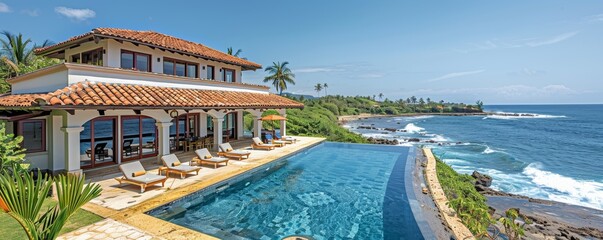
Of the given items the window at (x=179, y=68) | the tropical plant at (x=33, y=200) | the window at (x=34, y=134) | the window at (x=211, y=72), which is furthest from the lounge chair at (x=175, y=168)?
the window at (x=211, y=72)

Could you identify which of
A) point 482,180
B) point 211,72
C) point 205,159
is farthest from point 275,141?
point 482,180

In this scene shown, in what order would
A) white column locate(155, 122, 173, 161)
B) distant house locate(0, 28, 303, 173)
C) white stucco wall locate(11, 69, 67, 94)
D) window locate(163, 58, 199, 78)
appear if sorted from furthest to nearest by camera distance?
window locate(163, 58, 199, 78), white column locate(155, 122, 173, 161), white stucco wall locate(11, 69, 67, 94), distant house locate(0, 28, 303, 173)

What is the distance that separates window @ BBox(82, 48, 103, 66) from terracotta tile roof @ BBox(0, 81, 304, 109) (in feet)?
8.40

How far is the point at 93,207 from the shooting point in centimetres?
792

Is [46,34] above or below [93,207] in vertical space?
above

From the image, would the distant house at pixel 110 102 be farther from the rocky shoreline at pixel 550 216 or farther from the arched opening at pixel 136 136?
the rocky shoreline at pixel 550 216

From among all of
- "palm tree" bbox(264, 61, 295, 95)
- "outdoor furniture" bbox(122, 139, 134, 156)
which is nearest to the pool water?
"outdoor furniture" bbox(122, 139, 134, 156)

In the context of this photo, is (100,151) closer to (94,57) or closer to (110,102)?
(110,102)

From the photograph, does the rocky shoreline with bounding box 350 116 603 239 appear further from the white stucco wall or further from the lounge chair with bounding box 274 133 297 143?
the white stucco wall

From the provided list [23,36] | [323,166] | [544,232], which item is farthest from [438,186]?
[23,36]

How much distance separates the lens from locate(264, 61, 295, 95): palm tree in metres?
56.5

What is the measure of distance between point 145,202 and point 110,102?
410 cm

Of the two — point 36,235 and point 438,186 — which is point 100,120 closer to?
point 36,235

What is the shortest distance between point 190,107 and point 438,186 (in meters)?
10.7
